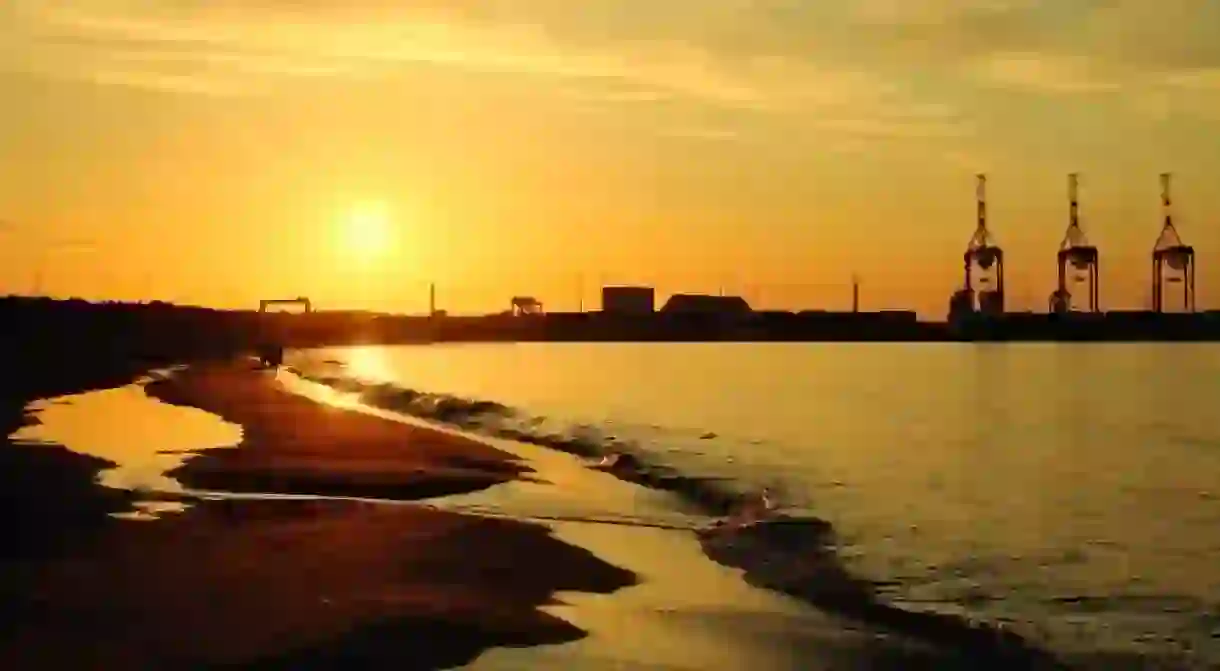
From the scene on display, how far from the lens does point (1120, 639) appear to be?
46.8 ft

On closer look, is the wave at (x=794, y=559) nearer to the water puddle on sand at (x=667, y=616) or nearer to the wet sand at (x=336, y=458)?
the water puddle on sand at (x=667, y=616)

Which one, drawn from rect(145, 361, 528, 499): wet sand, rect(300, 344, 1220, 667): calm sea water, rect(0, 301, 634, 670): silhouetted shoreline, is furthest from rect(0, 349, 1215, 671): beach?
rect(300, 344, 1220, 667): calm sea water

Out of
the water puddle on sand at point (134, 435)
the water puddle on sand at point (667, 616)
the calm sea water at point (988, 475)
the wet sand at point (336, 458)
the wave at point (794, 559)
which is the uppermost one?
the water puddle on sand at point (134, 435)

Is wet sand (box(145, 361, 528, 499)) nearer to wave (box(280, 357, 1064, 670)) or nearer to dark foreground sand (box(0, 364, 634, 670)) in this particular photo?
dark foreground sand (box(0, 364, 634, 670))

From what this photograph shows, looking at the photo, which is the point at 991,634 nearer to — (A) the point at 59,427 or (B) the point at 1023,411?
(A) the point at 59,427

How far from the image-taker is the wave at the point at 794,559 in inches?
532

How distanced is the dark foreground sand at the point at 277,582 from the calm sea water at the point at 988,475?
479 cm

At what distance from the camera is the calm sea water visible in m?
16.6

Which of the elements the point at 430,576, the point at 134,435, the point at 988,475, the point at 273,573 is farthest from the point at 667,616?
the point at 134,435

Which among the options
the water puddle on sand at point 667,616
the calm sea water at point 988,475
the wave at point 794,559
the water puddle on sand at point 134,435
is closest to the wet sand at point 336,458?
the water puddle on sand at point 134,435

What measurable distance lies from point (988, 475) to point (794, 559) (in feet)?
57.1

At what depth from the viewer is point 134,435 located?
33.7m

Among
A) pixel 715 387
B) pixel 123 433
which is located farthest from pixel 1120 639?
pixel 715 387

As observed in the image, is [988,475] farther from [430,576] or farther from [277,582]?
[277,582]
